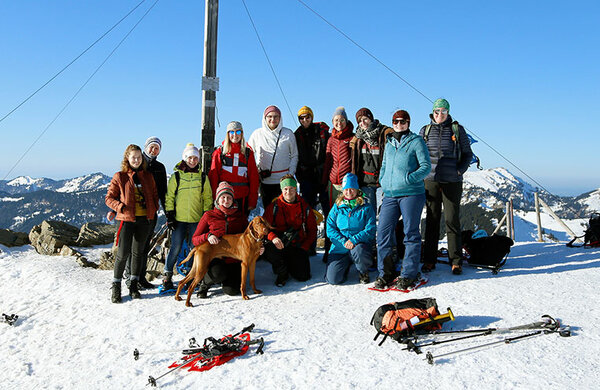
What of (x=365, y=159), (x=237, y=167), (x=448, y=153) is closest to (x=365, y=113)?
(x=365, y=159)

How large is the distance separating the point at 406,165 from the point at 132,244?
14.0 ft

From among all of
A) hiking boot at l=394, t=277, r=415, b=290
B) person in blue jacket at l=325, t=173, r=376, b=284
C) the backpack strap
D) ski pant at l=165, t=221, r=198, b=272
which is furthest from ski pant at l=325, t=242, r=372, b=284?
ski pant at l=165, t=221, r=198, b=272

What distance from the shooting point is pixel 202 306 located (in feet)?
17.9

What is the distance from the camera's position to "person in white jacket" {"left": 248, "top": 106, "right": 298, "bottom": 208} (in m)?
6.68

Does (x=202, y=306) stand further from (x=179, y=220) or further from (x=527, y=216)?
(x=527, y=216)

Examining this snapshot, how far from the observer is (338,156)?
6.55 m

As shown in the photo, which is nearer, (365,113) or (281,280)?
(281,280)

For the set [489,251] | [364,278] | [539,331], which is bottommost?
[539,331]

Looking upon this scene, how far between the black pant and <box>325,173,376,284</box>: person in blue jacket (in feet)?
4.06

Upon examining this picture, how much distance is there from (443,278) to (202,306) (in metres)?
3.71

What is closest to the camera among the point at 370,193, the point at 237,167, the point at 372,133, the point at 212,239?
the point at 212,239

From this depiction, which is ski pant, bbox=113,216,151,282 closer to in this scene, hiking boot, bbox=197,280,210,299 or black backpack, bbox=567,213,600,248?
hiking boot, bbox=197,280,210,299

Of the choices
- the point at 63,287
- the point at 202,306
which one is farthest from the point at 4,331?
the point at 202,306

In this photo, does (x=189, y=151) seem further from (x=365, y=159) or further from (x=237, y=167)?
(x=365, y=159)
